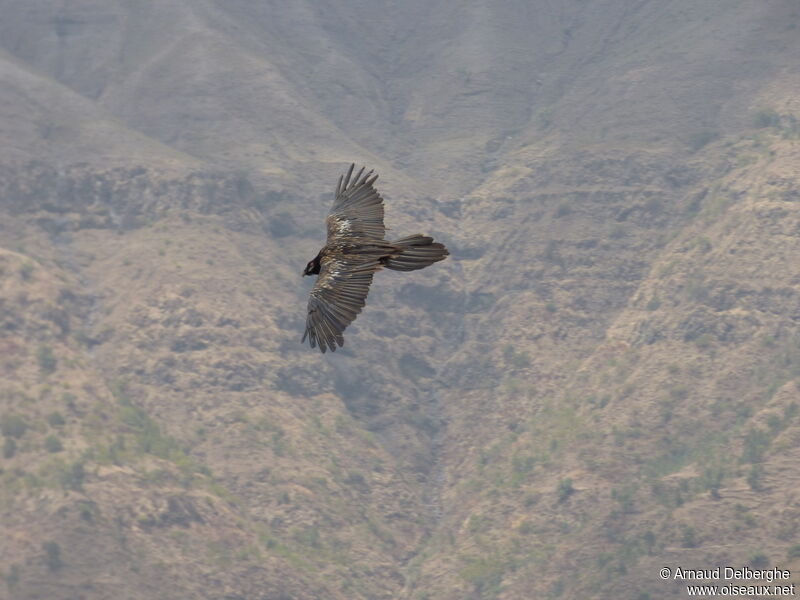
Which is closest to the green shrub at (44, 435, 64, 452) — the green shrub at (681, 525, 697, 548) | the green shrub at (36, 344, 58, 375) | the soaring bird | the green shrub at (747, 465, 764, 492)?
the green shrub at (36, 344, 58, 375)

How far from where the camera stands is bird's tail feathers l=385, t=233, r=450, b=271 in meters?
18.6

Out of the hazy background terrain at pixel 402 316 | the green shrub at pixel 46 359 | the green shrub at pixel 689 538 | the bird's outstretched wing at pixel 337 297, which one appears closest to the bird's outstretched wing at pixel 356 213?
the bird's outstretched wing at pixel 337 297

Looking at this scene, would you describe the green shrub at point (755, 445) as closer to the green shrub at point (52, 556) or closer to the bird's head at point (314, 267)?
the green shrub at point (52, 556)

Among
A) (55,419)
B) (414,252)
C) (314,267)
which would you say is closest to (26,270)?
(55,419)

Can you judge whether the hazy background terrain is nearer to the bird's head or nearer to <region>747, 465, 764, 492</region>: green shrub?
<region>747, 465, 764, 492</region>: green shrub

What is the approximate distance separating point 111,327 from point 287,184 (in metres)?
33.5

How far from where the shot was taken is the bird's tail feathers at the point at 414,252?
18609 millimetres

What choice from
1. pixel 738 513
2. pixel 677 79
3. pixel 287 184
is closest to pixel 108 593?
pixel 738 513

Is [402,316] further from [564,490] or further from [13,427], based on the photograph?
[13,427]

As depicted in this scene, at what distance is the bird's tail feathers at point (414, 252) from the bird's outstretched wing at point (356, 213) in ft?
6.89

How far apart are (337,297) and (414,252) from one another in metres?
1.42

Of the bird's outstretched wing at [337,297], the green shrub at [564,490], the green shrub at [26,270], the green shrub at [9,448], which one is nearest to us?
the bird's outstretched wing at [337,297]

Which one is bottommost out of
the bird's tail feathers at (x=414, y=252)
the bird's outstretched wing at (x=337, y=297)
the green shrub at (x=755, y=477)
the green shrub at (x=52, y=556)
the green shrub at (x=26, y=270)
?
the bird's outstretched wing at (x=337, y=297)

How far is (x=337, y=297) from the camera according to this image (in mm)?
18750
